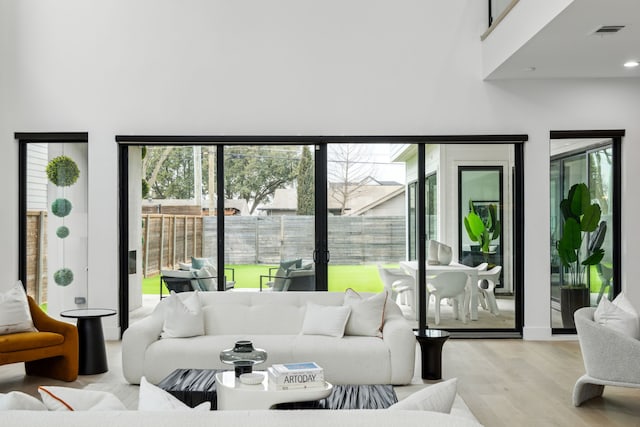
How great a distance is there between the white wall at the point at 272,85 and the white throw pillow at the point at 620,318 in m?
2.63

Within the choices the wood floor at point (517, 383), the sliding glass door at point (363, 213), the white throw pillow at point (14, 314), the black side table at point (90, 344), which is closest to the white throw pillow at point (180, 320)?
the wood floor at point (517, 383)

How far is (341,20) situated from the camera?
7.52 m

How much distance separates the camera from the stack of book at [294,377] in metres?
3.78

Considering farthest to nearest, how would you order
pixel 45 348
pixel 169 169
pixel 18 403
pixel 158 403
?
pixel 169 169
pixel 45 348
pixel 158 403
pixel 18 403

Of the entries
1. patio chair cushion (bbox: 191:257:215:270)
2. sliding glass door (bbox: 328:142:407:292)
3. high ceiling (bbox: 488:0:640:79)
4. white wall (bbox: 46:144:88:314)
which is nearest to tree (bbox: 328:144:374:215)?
sliding glass door (bbox: 328:142:407:292)

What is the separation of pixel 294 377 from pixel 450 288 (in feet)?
13.8

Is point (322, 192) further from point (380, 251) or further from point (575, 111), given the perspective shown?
point (575, 111)

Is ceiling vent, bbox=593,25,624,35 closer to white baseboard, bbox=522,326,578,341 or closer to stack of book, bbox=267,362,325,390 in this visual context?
white baseboard, bbox=522,326,578,341

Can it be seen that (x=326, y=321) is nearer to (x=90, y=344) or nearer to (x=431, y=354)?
(x=431, y=354)

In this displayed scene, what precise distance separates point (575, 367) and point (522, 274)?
1.59 m

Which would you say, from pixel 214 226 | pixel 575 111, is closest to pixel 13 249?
pixel 214 226

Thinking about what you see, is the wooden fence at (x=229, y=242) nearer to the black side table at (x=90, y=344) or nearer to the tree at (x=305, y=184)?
the tree at (x=305, y=184)

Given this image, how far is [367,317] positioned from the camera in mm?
5586

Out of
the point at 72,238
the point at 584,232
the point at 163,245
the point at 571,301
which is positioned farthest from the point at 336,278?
the point at 72,238
